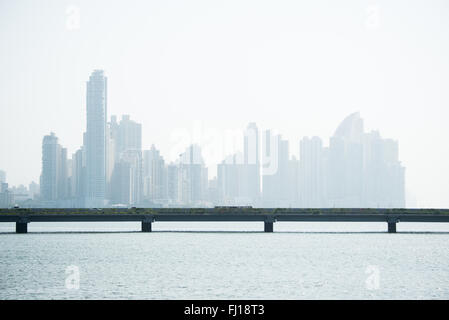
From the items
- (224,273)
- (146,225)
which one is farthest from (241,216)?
(224,273)

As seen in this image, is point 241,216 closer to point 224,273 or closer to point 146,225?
point 146,225

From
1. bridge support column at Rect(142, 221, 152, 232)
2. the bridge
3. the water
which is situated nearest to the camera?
the water

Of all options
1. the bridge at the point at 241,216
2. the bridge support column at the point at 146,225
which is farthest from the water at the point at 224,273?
the bridge support column at the point at 146,225

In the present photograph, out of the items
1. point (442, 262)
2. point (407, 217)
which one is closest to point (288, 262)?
point (442, 262)

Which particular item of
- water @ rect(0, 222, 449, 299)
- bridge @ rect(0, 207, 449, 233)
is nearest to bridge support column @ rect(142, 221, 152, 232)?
bridge @ rect(0, 207, 449, 233)

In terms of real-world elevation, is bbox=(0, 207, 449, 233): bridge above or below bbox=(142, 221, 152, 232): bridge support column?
above

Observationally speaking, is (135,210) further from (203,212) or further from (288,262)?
(288,262)

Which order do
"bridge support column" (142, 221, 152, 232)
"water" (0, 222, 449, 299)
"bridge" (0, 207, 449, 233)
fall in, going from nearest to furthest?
"water" (0, 222, 449, 299)
"bridge" (0, 207, 449, 233)
"bridge support column" (142, 221, 152, 232)

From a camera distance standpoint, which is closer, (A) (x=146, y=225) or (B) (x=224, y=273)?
(B) (x=224, y=273)

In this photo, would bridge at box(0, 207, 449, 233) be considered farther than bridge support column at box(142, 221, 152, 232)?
No

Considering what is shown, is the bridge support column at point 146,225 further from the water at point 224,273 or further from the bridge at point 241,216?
the water at point 224,273

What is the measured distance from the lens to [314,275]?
66500 mm

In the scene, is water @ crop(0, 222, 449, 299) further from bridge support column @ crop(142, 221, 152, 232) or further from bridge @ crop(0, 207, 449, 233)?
bridge support column @ crop(142, 221, 152, 232)
